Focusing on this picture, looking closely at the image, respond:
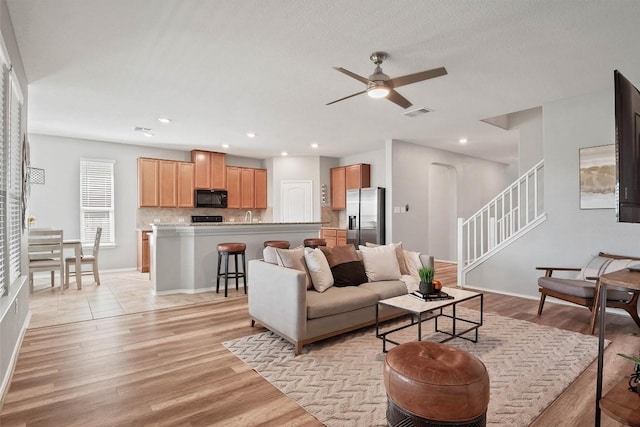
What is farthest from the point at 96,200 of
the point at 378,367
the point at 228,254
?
the point at 378,367

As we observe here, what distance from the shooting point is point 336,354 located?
2.84 m

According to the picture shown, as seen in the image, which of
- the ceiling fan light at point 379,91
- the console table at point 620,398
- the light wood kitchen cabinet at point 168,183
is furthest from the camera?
the light wood kitchen cabinet at point 168,183

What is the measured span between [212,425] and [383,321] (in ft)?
6.84

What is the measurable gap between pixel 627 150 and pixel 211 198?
7519 millimetres

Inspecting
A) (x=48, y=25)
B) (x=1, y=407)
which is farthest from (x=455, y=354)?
(x=48, y=25)

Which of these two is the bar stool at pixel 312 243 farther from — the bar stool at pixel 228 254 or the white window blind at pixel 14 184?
the white window blind at pixel 14 184

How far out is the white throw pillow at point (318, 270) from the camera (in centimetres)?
333

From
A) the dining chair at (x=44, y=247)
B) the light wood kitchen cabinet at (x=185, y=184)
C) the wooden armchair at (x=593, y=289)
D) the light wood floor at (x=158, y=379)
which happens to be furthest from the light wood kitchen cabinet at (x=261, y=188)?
the wooden armchair at (x=593, y=289)

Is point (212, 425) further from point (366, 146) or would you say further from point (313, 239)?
point (366, 146)

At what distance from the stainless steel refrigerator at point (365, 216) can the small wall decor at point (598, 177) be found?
337cm

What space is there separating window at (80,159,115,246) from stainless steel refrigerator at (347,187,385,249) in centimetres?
503

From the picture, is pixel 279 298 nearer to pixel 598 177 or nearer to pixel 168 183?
pixel 598 177

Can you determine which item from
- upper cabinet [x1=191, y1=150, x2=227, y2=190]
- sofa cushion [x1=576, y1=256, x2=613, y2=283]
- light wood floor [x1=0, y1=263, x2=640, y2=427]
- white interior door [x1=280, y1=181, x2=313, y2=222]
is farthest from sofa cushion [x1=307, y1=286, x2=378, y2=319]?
upper cabinet [x1=191, y1=150, x2=227, y2=190]

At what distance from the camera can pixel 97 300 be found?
183 inches
